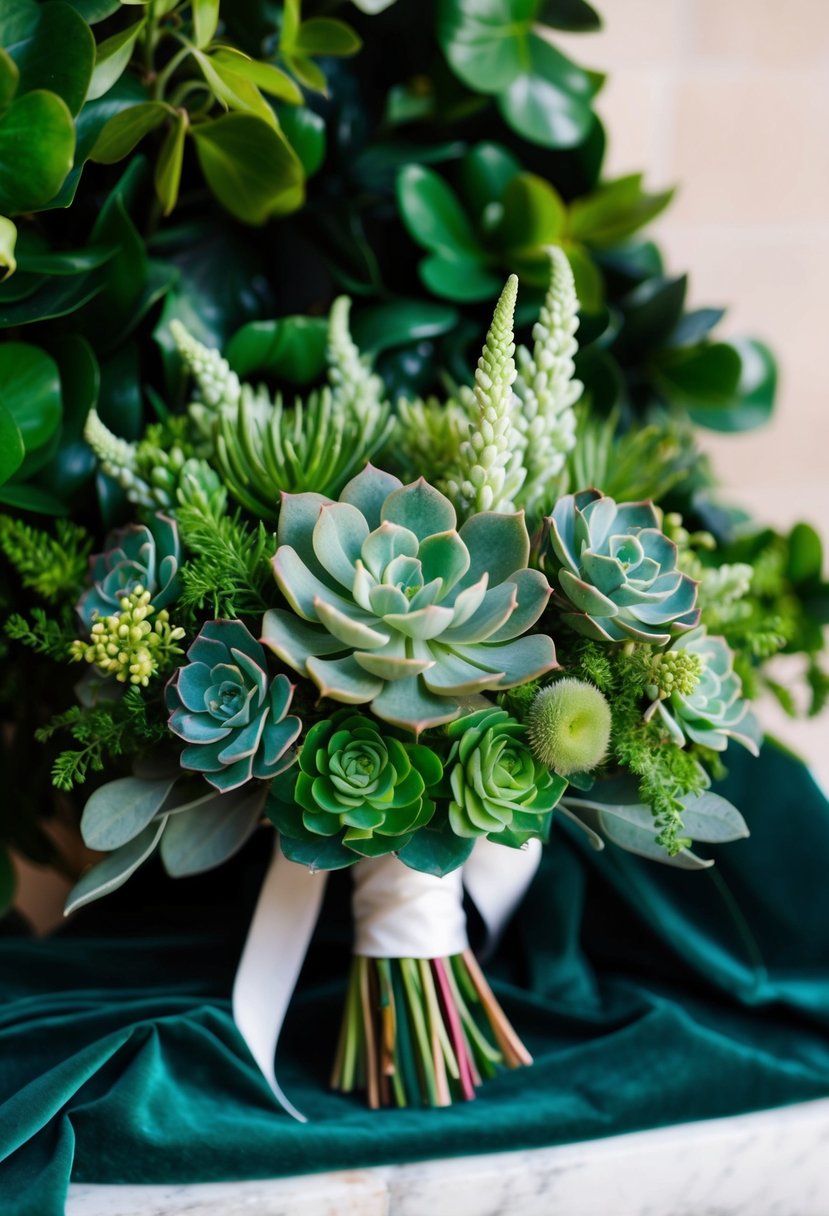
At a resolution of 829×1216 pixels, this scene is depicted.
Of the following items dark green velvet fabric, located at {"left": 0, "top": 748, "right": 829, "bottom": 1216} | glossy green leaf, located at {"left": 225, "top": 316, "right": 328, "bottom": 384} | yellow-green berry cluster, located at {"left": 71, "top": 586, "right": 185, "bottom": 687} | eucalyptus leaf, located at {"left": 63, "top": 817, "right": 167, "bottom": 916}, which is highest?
glossy green leaf, located at {"left": 225, "top": 316, "right": 328, "bottom": 384}

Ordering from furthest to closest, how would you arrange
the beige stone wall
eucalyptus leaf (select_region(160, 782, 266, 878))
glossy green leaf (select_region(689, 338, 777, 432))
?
the beige stone wall → glossy green leaf (select_region(689, 338, 777, 432)) → eucalyptus leaf (select_region(160, 782, 266, 878))

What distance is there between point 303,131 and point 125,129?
0.13m

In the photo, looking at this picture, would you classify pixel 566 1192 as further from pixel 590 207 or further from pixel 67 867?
pixel 590 207

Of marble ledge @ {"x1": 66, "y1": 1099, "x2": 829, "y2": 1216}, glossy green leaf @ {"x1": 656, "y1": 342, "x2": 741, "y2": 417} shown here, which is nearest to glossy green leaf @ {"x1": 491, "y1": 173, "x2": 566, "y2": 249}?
glossy green leaf @ {"x1": 656, "y1": 342, "x2": 741, "y2": 417}

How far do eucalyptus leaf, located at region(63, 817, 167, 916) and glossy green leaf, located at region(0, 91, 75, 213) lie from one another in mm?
352

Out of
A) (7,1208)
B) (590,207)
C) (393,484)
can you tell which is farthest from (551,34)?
(7,1208)

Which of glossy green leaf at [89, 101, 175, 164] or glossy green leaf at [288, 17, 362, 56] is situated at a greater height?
glossy green leaf at [288, 17, 362, 56]

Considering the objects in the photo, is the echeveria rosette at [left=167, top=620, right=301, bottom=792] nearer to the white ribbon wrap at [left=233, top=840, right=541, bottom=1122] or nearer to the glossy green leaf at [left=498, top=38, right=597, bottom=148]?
the white ribbon wrap at [left=233, top=840, right=541, bottom=1122]

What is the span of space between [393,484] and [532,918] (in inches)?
15.1

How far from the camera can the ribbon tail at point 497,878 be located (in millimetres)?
689

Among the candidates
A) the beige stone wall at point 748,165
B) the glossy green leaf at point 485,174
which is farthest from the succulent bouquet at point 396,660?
the beige stone wall at point 748,165

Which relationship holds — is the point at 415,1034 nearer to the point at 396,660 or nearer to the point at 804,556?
the point at 396,660

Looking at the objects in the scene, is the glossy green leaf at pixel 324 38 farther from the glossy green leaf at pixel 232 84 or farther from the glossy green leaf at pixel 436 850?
the glossy green leaf at pixel 436 850

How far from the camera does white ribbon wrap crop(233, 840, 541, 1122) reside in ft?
2.07
